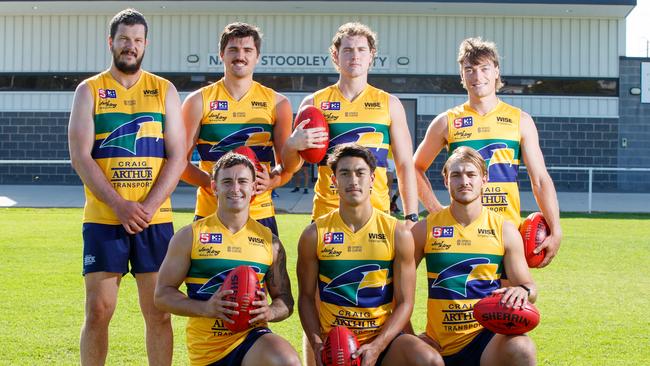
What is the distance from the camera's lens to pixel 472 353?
411cm

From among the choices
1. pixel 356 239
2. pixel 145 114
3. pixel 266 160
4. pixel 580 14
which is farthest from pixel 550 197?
pixel 580 14

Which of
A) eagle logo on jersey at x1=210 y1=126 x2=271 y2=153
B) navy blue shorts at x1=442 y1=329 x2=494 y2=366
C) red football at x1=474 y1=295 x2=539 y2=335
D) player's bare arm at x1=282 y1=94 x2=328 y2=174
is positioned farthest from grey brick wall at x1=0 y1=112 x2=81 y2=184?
red football at x1=474 y1=295 x2=539 y2=335

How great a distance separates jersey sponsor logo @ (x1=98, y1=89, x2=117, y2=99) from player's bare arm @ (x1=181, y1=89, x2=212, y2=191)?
1.38 feet

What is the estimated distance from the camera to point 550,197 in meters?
4.72

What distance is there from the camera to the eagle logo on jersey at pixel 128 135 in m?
4.47

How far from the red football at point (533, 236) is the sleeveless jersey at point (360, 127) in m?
0.82

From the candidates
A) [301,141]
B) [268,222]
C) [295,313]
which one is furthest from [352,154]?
[295,313]

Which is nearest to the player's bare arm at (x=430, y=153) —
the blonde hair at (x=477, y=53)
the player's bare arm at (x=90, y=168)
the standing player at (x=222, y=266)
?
the blonde hair at (x=477, y=53)

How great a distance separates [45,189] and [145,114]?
59.8ft

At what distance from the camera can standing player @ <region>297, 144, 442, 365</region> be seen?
4098 mm

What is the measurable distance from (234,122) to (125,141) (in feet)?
2.07

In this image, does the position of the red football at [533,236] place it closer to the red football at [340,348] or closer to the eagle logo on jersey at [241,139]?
the red football at [340,348]

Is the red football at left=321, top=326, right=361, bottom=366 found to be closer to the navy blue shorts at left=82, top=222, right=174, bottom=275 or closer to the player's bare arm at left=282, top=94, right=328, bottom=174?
the player's bare arm at left=282, top=94, right=328, bottom=174

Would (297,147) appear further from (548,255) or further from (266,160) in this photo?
(548,255)
